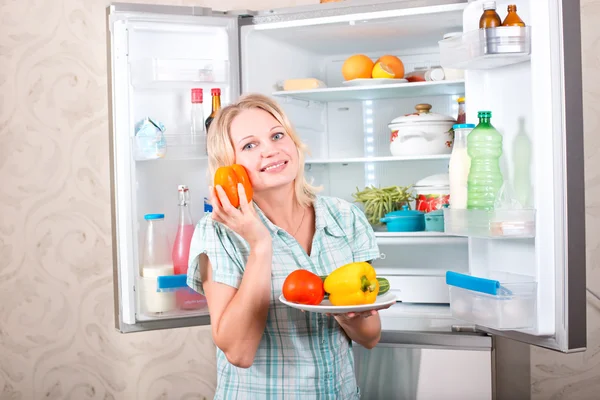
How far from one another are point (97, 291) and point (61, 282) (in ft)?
0.50

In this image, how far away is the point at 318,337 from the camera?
5.08 feet

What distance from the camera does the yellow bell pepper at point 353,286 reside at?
55.1 inches

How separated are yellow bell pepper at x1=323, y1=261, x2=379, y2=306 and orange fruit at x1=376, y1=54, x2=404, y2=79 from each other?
3.58 feet

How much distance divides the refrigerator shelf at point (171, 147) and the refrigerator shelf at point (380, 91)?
0.35 m

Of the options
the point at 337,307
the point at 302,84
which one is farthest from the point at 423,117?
the point at 337,307

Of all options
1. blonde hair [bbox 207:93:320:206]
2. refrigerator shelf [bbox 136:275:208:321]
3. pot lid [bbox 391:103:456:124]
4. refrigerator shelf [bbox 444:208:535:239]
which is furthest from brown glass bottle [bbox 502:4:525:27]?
refrigerator shelf [bbox 136:275:208:321]

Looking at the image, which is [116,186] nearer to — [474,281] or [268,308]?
[268,308]

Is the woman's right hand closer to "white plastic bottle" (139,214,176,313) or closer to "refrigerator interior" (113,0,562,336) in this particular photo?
"refrigerator interior" (113,0,562,336)

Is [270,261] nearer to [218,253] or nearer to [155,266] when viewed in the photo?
[218,253]

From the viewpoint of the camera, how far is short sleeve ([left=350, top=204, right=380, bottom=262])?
5.37 ft

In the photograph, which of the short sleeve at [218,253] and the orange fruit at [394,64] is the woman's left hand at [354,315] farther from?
the orange fruit at [394,64]

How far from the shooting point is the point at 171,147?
85.1 inches

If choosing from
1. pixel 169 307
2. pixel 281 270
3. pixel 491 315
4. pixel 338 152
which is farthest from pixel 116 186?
pixel 491 315

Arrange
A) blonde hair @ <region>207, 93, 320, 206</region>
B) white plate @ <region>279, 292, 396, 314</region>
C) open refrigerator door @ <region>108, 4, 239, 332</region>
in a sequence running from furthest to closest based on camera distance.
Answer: open refrigerator door @ <region>108, 4, 239, 332</region> → blonde hair @ <region>207, 93, 320, 206</region> → white plate @ <region>279, 292, 396, 314</region>
